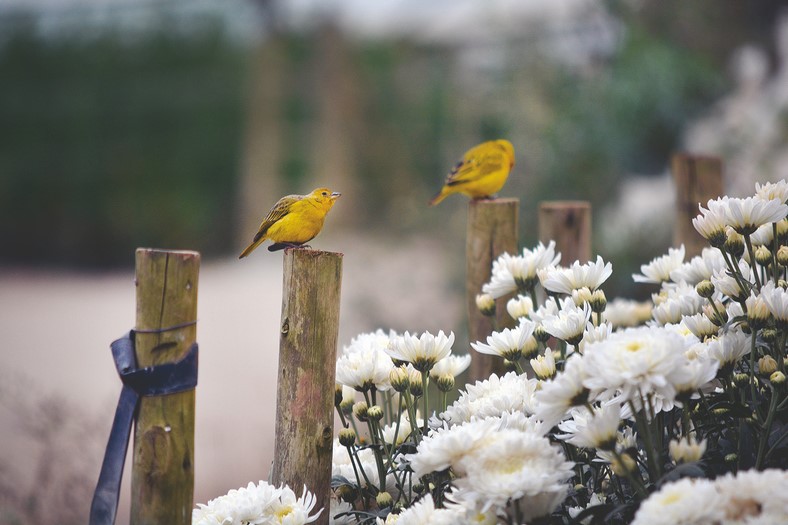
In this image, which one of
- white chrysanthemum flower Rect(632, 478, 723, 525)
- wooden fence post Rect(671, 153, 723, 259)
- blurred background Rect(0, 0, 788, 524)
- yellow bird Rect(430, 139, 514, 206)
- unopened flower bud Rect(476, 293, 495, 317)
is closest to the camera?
white chrysanthemum flower Rect(632, 478, 723, 525)

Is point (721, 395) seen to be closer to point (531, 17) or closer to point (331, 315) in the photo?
point (331, 315)

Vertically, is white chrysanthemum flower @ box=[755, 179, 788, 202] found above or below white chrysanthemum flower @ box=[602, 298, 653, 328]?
above

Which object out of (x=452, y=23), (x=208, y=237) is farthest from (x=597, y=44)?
(x=208, y=237)

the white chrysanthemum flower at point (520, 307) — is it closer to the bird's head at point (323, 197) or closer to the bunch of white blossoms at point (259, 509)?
the bird's head at point (323, 197)

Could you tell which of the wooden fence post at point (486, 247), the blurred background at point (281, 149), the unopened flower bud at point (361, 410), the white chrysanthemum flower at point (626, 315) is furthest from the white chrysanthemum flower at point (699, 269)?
the blurred background at point (281, 149)

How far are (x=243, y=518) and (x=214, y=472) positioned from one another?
10.5 feet

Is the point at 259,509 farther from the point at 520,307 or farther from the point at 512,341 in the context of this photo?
the point at 520,307

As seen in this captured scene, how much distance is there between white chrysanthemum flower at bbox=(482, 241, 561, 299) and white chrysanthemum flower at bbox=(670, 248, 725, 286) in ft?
0.92

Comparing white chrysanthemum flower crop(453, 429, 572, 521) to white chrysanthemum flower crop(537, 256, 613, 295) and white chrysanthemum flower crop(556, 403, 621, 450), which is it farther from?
white chrysanthemum flower crop(537, 256, 613, 295)

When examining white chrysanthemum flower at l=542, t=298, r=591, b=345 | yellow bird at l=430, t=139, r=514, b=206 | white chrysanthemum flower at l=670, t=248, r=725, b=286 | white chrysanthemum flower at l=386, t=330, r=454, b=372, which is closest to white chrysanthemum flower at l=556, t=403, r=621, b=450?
white chrysanthemum flower at l=542, t=298, r=591, b=345

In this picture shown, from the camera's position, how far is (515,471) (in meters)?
1.26

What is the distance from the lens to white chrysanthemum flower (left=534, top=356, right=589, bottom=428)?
4.10 feet

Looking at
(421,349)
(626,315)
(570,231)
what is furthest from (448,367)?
(570,231)

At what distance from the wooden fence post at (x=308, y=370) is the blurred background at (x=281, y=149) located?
1.48 metres
